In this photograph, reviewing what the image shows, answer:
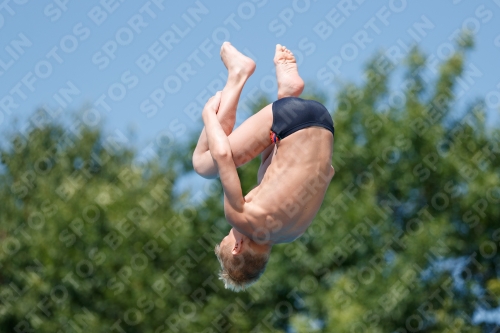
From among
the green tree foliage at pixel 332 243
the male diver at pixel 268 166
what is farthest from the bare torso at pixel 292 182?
the green tree foliage at pixel 332 243

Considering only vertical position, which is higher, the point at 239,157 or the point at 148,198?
the point at 239,157

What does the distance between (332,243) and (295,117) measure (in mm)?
12258

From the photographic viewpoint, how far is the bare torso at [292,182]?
421 cm

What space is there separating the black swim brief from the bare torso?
3cm

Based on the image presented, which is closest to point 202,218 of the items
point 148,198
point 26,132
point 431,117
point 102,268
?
point 148,198

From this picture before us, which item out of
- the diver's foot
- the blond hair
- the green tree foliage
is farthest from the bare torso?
the green tree foliage

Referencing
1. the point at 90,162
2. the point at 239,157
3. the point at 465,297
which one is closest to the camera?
the point at 239,157

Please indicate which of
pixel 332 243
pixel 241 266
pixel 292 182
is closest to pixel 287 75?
pixel 292 182

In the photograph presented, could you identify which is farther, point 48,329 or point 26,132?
point 26,132

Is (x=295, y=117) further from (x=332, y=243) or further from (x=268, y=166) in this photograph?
(x=332, y=243)

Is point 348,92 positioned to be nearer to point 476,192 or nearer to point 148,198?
point 476,192

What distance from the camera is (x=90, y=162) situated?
71.2 feet

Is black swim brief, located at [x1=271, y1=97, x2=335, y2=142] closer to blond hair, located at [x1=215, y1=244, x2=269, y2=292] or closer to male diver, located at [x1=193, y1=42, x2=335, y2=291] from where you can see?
male diver, located at [x1=193, y1=42, x2=335, y2=291]

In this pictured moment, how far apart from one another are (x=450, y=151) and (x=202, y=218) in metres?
5.31
